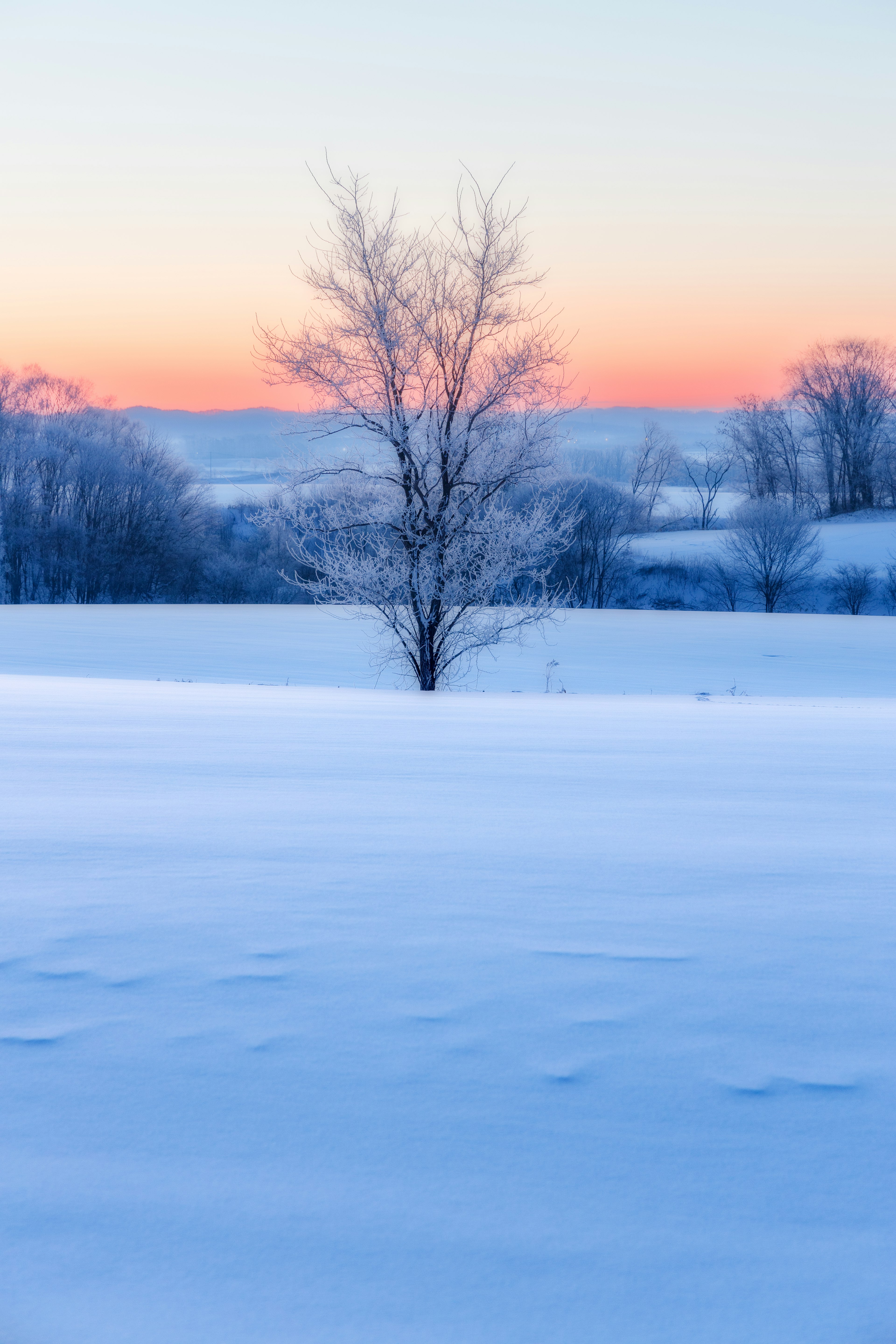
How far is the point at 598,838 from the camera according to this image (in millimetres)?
3154

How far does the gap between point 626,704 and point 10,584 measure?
61.3 m

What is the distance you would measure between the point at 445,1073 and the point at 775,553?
214ft

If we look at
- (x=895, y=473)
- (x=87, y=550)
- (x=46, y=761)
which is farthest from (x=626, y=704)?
(x=895, y=473)

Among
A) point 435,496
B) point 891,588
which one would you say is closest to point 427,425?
point 435,496

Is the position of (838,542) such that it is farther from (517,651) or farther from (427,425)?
(427,425)

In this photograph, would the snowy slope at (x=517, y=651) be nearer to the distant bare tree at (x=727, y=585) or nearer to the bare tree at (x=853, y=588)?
the bare tree at (x=853, y=588)

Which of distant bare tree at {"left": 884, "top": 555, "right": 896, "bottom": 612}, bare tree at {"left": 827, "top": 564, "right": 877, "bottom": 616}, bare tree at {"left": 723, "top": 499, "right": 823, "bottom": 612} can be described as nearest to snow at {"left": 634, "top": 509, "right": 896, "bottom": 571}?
bare tree at {"left": 827, "top": 564, "right": 877, "bottom": 616}

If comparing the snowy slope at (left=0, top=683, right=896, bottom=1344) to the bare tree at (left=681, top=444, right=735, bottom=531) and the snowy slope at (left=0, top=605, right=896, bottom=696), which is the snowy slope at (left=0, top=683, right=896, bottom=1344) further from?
Answer: the bare tree at (left=681, top=444, right=735, bottom=531)

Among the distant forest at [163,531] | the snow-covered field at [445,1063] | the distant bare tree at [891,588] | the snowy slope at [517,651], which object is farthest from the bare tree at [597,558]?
the snow-covered field at [445,1063]


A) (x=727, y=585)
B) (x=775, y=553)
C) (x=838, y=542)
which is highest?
(x=838, y=542)

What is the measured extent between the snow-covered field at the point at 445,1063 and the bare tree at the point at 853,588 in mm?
60568

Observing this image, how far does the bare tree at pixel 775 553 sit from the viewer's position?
62.6 meters

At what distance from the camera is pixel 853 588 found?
200 feet

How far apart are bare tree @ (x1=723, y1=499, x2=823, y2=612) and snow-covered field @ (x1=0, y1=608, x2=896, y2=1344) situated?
6207 cm
